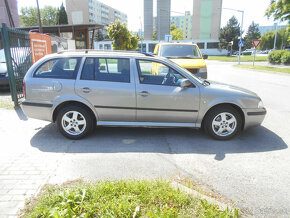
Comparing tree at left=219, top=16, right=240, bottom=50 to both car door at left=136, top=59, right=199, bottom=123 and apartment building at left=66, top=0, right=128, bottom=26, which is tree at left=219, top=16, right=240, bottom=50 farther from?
car door at left=136, top=59, right=199, bottom=123

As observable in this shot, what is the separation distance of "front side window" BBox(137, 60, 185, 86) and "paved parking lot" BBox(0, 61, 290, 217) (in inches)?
45.5

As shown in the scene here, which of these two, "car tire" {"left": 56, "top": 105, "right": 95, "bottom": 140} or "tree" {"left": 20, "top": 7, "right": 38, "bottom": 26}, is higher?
"tree" {"left": 20, "top": 7, "right": 38, "bottom": 26}

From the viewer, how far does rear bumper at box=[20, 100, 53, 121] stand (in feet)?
14.5

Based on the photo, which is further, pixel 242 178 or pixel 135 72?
pixel 135 72

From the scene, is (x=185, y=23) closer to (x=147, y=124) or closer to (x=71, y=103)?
(x=147, y=124)

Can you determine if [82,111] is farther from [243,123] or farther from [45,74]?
[243,123]

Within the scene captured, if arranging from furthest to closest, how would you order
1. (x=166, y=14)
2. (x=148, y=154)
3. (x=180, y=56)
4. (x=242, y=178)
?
1. (x=166, y=14)
2. (x=180, y=56)
3. (x=148, y=154)
4. (x=242, y=178)

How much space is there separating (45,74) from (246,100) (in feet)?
13.0

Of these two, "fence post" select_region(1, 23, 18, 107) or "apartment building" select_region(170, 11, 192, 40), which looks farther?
"apartment building" select_region(170, 11, 192, 40)

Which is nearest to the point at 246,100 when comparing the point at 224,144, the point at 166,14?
the point at 224,144

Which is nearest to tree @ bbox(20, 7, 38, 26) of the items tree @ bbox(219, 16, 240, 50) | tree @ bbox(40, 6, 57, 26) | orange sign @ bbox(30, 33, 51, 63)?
tree @ bbox(40, 6, 57, 26)

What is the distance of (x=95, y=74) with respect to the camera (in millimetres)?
4398

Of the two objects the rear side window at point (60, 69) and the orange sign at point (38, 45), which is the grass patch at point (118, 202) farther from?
the orange sign at point (38, 45)

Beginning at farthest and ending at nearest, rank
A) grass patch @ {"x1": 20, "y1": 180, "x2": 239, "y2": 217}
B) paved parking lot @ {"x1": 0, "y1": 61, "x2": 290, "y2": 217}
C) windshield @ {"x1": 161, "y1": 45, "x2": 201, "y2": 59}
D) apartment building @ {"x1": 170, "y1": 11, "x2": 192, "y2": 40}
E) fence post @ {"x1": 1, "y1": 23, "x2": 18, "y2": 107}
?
apartment building @ {"x1": 170, "y1": 11, "x2": 192, "y2": 40} < windshield @ {"x1": 161, "y1": 45, "x2": 201, "y2": 59} < fence post @ {"x1": 1, "y1": 23, "x2": 18, "y2": 107} < paved parking lot @ {"x1": 0, "y1": 61, "x2": 290, "y2": 217} < grass patch @ {"x1": 20, "y1": 180, "x2": 239, "y2": 217}
